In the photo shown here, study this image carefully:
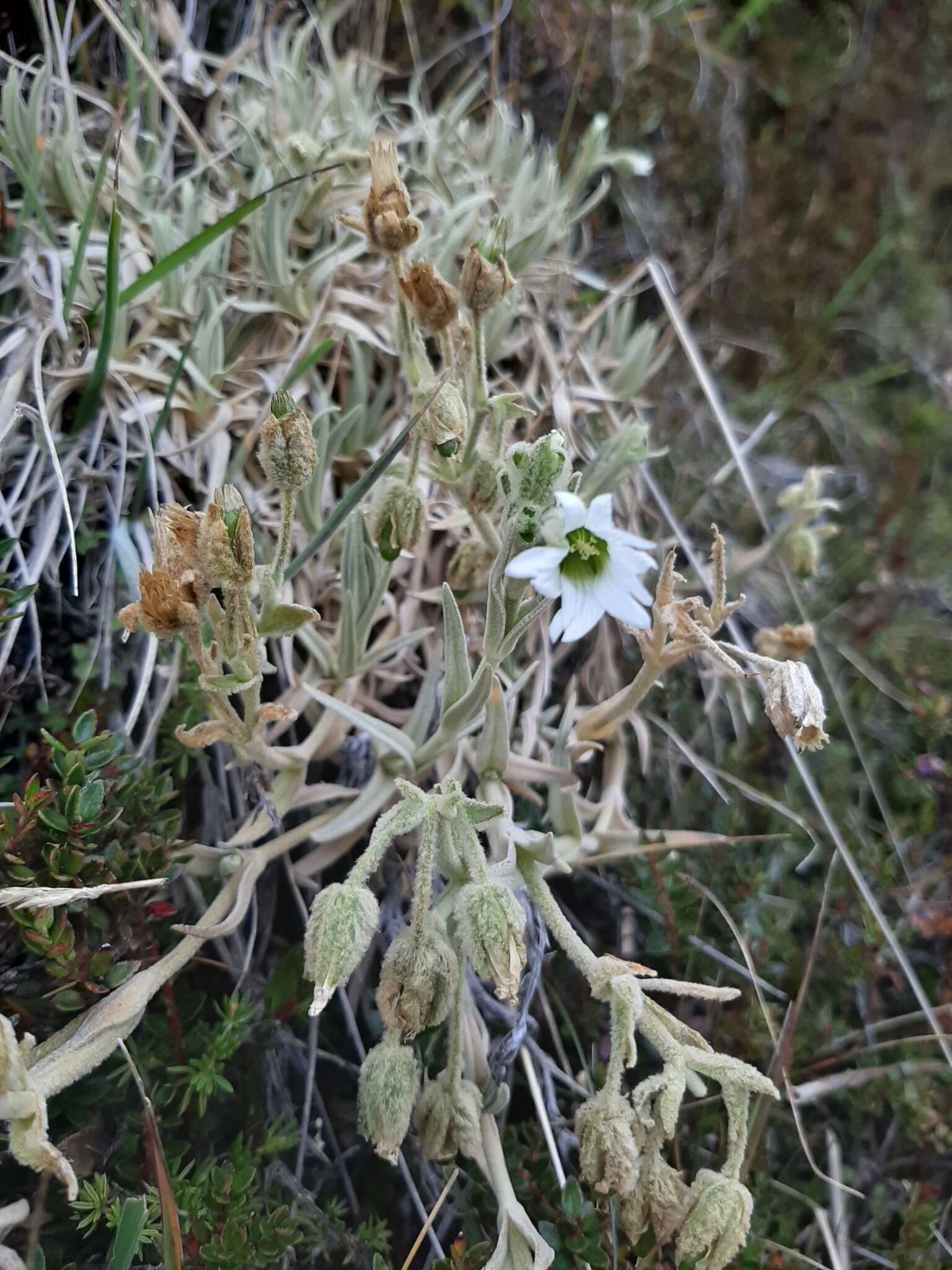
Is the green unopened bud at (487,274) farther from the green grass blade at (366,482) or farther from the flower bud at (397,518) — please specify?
the flower bud at (397,518)

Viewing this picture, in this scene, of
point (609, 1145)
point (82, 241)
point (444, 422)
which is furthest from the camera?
point (82, 241)

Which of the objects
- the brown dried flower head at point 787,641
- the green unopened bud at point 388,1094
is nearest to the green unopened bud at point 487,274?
the brown dried flower head at point 787,641

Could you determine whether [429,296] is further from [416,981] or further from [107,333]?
[416,981]

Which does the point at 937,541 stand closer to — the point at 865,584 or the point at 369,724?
the point at 865,584

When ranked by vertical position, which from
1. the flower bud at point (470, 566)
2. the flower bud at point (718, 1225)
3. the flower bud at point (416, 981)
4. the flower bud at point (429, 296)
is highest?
the flower bud at point (429, 296)

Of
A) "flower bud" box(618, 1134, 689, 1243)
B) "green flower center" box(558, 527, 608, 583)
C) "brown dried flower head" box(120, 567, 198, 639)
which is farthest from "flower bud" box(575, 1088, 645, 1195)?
"brown dried flower head" box(120, 567, 198, 639)

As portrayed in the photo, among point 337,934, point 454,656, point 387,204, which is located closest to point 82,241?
point 387,204
